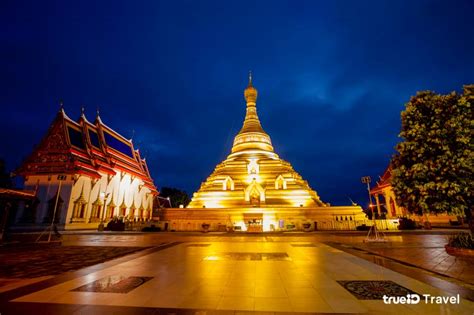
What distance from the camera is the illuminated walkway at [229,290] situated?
142 inches

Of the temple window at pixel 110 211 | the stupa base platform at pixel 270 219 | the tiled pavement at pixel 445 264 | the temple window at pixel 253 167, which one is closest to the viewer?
the tiled pavement at pixel 445 264

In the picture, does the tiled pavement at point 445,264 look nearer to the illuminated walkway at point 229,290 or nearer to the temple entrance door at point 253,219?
the illuminated walkway at point 229,290

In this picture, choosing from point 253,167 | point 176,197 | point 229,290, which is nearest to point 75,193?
point 253,167

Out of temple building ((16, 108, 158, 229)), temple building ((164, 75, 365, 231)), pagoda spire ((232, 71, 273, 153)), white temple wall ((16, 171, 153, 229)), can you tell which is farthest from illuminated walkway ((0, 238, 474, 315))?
pagoda spire ((232, 71, 273, 153))

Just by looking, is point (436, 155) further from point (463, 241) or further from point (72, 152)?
point (72, 152)

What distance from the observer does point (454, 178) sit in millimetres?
8539

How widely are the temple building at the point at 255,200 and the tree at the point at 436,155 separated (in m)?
→ 16.2

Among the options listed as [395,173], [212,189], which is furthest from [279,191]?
[395,173]

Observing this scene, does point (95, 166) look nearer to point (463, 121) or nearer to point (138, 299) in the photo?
point (138, 299)

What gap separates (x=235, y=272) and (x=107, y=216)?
102 feet

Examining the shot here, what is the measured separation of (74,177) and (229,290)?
93.6 feet

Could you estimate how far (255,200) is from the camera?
30.0 m

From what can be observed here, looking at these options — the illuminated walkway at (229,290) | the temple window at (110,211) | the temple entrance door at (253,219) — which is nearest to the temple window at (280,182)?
the temple entrance door at (253,219)

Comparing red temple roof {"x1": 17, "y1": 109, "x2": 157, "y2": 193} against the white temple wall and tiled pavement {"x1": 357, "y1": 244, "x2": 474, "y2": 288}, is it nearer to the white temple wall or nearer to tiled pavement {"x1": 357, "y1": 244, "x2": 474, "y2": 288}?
the white temple wall
